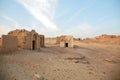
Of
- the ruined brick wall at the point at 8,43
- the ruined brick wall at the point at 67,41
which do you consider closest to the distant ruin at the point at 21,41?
the ruined brick wall at the point at 8,43

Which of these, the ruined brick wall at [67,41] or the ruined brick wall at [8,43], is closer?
the ruined brick wall at [8,43]

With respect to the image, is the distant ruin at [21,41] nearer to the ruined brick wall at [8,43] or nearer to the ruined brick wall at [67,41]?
the ruined brick wall at [8,43]

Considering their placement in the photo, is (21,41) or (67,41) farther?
(67,41)

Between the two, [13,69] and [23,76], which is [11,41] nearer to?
[13,69]

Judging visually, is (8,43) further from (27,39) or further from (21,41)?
(27,39)

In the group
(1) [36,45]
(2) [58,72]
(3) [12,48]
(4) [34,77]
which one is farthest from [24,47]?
(4) [34,77]

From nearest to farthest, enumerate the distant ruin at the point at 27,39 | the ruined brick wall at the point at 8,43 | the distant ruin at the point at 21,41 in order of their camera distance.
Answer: the ruined brick wall at the point at 8,43 → the distant ruin at the point at 21,41 → the distant ruin at the point at 27,39

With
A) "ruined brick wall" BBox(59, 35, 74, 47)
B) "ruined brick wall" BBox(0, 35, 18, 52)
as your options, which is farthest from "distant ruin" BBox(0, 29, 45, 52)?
"ruined brick wall" BBox(59, 35, 74, 47)

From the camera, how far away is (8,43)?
11.8 meters

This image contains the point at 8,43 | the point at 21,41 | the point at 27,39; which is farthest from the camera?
the point at 27,39

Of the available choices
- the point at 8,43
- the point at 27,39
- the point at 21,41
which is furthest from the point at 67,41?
the point at 8,43

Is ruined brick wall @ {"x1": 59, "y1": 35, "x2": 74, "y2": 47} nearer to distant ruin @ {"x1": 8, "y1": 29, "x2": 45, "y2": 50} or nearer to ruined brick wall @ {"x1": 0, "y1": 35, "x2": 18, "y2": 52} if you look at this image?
distant ruin @ {"x1": 8, "y1": 29, "x2": 45, "y2": 50}

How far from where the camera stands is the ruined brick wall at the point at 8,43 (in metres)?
11.4

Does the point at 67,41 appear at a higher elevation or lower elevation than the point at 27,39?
lower
